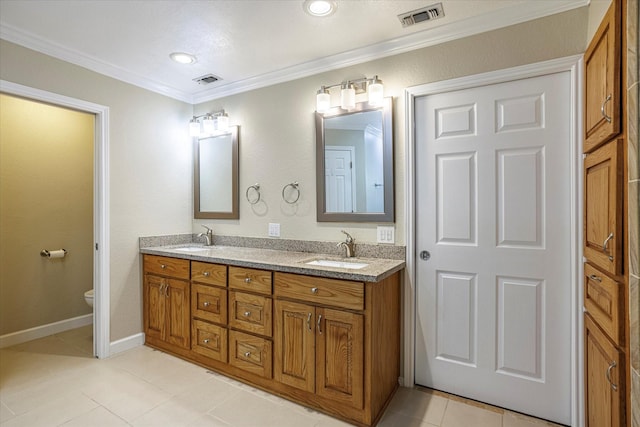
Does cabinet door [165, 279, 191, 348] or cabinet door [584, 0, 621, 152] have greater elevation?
cabinet door [584, 0, 621, 152]

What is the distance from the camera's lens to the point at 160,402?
Answer: 2.06m

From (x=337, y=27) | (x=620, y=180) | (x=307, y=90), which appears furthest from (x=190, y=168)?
(x=620, y=180)

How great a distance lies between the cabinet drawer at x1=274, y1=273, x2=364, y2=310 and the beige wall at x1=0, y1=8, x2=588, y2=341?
62 cm

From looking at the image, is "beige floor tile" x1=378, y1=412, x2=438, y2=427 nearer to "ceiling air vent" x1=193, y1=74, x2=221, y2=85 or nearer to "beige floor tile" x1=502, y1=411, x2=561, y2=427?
"beige floor tile" x1=502, y1=411, x2=561, y2=427

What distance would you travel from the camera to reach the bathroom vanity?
6.05 ft

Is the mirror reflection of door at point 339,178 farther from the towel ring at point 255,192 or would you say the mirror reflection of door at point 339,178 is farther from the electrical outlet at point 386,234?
the towel ring at point 255,192

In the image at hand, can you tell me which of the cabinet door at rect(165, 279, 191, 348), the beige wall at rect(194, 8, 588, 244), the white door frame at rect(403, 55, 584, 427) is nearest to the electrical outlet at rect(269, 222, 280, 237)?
the beige wall at rect(194, 8, 588, 244)

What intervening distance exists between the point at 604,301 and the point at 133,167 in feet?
11.0

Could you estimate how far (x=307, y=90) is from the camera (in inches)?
106

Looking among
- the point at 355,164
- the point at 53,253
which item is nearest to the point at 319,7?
the point at 355,164

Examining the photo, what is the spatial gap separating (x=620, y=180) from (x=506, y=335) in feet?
3.90

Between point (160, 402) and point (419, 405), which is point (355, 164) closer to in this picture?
point (419, 405)

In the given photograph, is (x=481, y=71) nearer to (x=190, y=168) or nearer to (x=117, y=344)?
(x=190, y=168)

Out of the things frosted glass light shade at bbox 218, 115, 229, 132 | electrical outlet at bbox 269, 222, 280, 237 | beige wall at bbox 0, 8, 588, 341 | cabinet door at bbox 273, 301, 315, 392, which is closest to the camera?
cabinet door at bbox 273, 301, 315, 392
